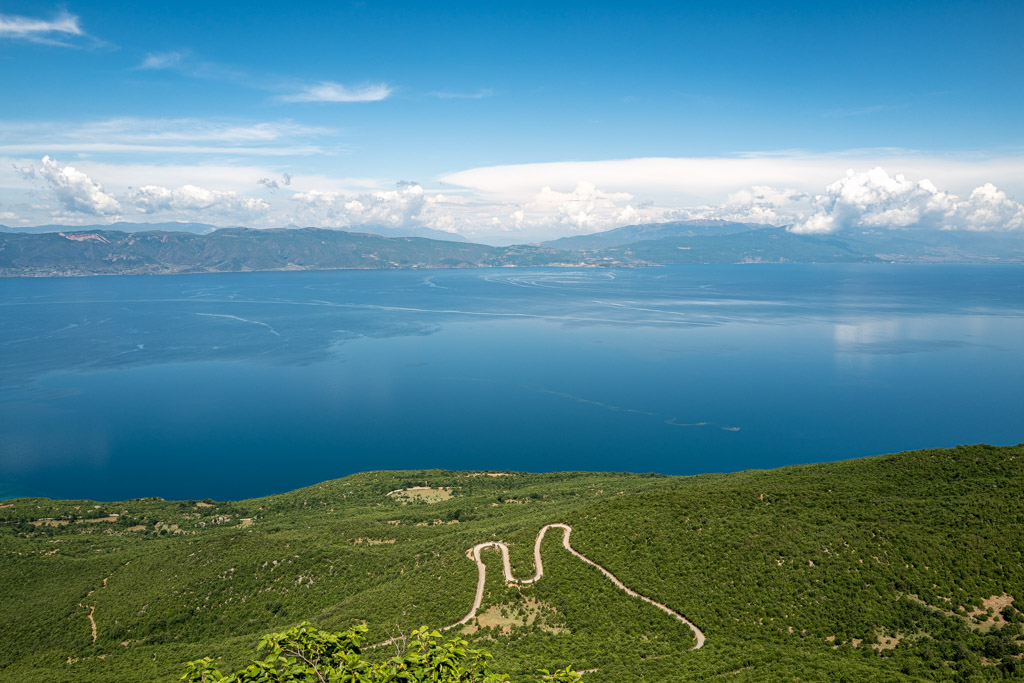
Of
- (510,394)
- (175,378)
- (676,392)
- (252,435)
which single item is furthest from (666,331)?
(175,378)

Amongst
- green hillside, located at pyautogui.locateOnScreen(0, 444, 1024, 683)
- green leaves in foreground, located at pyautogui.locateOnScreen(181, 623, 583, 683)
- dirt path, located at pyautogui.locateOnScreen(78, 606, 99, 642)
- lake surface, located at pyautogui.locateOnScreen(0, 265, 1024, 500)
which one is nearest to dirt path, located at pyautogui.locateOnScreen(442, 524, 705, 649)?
green hillside, located at pyautogui.locateOnScreen(0, 444, 1024, 683)

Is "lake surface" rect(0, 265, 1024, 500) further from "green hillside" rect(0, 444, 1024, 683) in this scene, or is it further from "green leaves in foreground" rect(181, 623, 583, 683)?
"green leaves in foreground" rect(181, 623, 583, 683)

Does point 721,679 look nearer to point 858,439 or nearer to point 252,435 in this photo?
point 858,439


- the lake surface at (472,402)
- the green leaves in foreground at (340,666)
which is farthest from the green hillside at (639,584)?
the lake surface at (472,402)

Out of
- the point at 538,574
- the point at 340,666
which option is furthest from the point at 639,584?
the point at 340,666

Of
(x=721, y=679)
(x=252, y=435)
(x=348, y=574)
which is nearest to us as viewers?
(x=721, y=679)

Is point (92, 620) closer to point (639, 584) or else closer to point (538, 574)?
point (538, 574)
